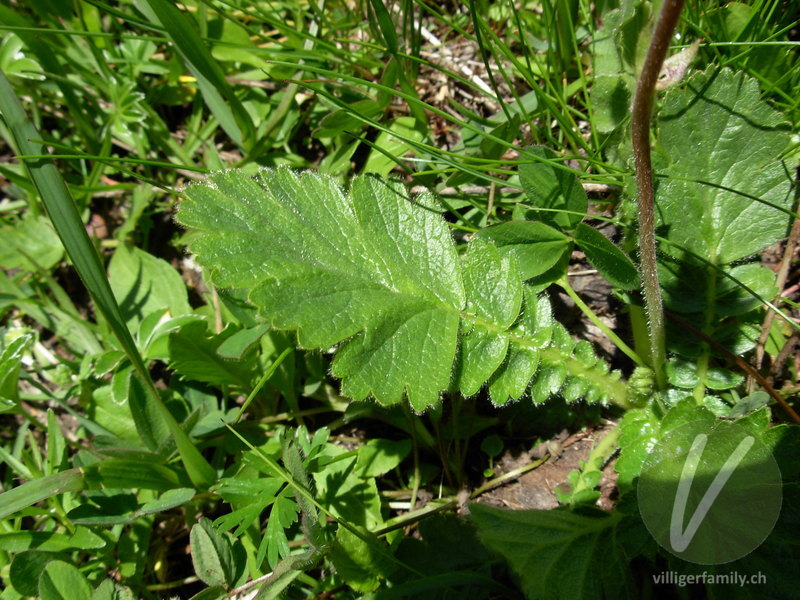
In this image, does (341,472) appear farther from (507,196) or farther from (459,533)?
(507,196)

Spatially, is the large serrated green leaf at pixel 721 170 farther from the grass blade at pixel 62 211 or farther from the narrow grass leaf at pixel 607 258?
the grass blade at pixel 62 211

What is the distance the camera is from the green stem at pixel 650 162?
2.93 ft

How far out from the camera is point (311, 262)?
59.2 inches

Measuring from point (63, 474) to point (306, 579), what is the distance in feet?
2.32

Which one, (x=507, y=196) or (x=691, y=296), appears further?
(x=507, y=196)

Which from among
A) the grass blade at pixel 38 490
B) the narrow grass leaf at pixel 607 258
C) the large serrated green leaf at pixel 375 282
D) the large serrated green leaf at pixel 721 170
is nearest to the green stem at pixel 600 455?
the large serrated green leaf at pixel 375 282

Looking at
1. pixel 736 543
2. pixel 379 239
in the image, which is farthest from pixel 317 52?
pixel 736 543

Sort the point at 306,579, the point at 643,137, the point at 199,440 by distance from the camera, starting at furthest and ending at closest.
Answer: the point at 199,440, the point at 306,579, the point at 643,137

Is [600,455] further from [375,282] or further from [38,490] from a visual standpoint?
[38,490]

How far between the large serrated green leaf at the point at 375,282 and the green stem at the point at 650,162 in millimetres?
187

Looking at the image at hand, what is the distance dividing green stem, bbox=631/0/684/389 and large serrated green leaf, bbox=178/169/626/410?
0.19 meters

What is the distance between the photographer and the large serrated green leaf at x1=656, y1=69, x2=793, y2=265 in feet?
5.23

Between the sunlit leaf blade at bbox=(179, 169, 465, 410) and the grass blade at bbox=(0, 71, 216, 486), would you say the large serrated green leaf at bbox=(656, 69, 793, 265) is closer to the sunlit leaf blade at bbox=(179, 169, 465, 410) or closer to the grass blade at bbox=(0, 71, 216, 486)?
the sunlit leaf blade at bbox=(179, 169, 465, 410)

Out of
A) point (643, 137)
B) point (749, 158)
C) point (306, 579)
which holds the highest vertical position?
point (643, 137)
